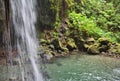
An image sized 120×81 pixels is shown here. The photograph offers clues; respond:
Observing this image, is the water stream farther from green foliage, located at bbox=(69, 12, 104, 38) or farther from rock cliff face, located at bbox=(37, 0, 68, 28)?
green foliage, located at bbox=(69, 12, 104, 38)

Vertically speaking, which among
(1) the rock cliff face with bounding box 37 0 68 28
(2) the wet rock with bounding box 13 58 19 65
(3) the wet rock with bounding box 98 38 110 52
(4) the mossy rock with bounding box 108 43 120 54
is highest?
(1) the rock cliff face with bounding box 37 0 68 28

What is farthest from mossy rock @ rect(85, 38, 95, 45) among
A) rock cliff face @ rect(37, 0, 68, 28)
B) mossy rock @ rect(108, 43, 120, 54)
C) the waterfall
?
the waterfall

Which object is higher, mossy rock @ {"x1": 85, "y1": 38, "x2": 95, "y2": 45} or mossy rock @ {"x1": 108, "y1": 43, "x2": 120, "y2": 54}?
mossy rock @ {"x1": 85, "y1": 38, "x2": 95, "y2": 45}

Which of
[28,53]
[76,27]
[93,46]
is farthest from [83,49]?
[28,53]

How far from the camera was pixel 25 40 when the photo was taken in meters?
9.89

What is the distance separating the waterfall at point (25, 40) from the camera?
820 centimetres

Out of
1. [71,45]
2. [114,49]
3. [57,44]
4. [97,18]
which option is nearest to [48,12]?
[57,44]

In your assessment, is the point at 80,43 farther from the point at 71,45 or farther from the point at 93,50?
the point at 93,50

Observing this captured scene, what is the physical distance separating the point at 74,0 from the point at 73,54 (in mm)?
6380

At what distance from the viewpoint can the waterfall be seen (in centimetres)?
820

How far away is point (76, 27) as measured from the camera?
15.6 metres

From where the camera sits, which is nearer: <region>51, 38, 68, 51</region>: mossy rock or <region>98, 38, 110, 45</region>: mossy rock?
<region>51, 38, 68, 51</region>: mossy rock

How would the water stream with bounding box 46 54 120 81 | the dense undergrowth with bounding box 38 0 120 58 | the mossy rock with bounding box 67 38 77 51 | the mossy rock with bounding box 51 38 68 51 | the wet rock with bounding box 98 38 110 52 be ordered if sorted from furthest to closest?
1. the wet rock with bounding box 98 38 110 52
2. the mossy rock with bounding box 67 38 77 51
3. the dense undergrowth with bounding box 38 0 120 58
4. the mossy rock with bounding box 51 38 68 51
5. the water stream with bounding box 46 54 120 81

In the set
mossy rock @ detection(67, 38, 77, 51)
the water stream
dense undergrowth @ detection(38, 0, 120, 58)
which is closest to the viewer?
the water stream
